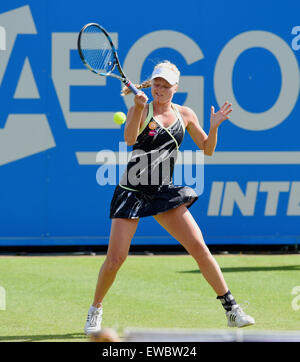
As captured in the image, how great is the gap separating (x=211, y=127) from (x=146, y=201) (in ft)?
2.19

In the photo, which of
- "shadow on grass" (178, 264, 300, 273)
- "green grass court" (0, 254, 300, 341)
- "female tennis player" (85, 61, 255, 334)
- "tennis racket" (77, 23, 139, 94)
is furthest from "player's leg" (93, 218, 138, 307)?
"shadow on grass" (178, 264, 300, 273)

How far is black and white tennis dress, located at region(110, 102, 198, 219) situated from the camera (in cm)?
510

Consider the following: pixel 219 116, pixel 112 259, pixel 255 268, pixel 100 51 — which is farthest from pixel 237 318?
pixel 255 268

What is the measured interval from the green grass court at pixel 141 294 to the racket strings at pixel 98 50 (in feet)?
5.95

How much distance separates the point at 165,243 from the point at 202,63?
8.02 feet

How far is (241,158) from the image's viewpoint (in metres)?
10.4

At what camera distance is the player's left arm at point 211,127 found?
5246 mm

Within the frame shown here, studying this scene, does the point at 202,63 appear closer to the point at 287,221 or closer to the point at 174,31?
the point at 174,31

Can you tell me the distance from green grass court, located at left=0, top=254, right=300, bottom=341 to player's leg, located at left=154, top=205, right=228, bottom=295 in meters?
0.50

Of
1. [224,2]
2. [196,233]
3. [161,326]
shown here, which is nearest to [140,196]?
[196,233]

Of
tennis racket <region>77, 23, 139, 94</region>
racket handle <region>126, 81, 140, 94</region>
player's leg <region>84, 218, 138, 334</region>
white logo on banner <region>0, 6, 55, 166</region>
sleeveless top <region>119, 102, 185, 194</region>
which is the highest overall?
white logo on banner <region>0, 6, 55, 166</region>

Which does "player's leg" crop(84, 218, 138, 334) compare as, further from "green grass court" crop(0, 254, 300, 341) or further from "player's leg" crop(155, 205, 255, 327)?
"player's leg" crop(155, 205, 255, 327)

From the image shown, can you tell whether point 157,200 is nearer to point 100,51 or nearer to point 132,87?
point 132,87

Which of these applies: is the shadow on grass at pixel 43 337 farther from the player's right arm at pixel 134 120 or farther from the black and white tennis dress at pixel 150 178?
the player's right arm at pixel 134 120
